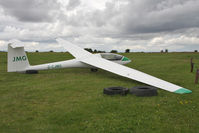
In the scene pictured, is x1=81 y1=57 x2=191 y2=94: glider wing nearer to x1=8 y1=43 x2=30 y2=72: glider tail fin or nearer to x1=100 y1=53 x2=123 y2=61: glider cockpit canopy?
x1=100 y1=53 x2=123 y2=61: glider cockpit canopy

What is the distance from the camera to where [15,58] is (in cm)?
1263

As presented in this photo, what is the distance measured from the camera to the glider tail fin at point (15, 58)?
12.3 m

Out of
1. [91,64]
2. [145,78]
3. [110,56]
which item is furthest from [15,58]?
[145,78]

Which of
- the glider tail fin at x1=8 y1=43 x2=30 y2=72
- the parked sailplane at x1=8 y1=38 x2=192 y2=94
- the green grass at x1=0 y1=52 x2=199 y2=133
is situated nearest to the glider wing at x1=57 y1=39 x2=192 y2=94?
the parked sailplane at x1=8 y1=38 x2=192 y2=94

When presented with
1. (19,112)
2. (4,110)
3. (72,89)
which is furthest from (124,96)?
(4,110)

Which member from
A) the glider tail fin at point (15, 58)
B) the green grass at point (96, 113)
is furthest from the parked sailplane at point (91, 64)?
the green grass at point (96, 113)

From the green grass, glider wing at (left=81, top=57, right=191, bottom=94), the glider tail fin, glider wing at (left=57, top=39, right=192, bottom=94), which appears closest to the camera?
the green grass

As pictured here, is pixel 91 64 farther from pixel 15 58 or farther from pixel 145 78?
pixel 15 58

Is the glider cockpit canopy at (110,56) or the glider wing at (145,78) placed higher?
the glider cockpit canopy at (110,56)

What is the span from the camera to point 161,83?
870cm

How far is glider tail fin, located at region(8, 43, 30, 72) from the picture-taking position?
12.3m

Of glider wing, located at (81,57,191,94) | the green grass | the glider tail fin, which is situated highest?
the glider tail fin

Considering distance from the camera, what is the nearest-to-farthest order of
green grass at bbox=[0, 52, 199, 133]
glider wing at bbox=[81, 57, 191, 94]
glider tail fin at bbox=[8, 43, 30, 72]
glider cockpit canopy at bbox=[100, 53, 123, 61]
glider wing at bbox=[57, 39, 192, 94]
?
green grass at bbox=[0, 52, 199, 133] → glider wing at bbox=[81, 57, 191, 94] → glider wing at bbox=[57, 39, 192, 94] → glider tail fin at bbox=[8, 43, 30, 72] → glider cockpit canopy at bbox=[100, 53, 123, 61]

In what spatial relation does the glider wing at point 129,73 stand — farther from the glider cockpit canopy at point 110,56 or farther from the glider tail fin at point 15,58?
the glider tail fin at point 15,58
